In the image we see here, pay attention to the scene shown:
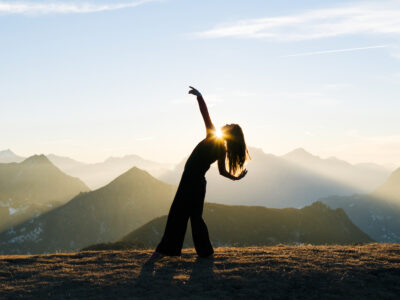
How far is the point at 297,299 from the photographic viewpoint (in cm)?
762

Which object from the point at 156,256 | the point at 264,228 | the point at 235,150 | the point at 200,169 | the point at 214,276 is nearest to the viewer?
the point at 214,276

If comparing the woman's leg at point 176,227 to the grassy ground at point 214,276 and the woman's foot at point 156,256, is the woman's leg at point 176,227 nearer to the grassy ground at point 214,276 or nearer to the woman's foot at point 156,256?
the woman's foot at point 156,256

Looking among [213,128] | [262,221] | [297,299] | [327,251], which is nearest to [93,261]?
[213,128]

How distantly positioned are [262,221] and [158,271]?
325ft

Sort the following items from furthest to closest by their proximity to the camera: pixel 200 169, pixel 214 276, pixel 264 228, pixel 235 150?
pixel 264 228
pixel 200 169
pixel 235 150
pixel 214 276

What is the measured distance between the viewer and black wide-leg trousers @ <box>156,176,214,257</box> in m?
10.3

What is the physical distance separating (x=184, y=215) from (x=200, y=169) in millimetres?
1261

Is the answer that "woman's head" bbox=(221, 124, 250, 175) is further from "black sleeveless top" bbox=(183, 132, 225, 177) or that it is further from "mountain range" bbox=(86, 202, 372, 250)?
"mountain range" bbox=(86, 202, 372, 250)

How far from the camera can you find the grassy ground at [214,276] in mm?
7945

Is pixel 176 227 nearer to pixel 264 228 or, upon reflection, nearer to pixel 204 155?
pixel 204 155

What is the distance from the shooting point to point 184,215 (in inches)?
410

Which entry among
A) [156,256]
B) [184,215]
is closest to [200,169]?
[184,215]

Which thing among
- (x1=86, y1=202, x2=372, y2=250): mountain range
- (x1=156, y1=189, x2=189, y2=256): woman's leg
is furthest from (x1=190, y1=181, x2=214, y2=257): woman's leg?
(x1=86, y1=202, x2=372, y2=250): mountain range

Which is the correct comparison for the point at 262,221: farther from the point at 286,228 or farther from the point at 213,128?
the point at 213,128
